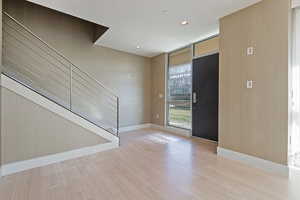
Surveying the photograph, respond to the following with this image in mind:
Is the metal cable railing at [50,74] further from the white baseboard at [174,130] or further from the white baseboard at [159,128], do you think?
the white baseboard at [174,130]

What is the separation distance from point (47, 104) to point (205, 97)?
3.59m

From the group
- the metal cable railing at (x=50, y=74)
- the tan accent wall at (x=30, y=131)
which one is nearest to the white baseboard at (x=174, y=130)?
the metal cable railing at (x=50, y=74)

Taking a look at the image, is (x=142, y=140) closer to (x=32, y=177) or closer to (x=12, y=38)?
(x=32, y=177)

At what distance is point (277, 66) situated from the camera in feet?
7.59

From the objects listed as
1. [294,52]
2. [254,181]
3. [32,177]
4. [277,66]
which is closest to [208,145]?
[254,181]

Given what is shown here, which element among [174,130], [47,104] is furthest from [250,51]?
[47,104]

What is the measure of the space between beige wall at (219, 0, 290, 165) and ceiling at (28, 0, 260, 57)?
328mm

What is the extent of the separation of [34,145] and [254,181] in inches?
136

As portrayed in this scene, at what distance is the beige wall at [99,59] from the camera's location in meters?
3.82

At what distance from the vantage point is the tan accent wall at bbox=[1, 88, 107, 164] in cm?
234

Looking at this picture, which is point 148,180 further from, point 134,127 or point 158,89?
point 158,89

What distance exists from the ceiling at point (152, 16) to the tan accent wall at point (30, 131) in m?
1.73

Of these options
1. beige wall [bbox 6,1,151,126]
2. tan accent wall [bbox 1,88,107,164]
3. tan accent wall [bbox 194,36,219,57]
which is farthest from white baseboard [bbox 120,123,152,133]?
tan accent wall [bbox 194,36,219,57]

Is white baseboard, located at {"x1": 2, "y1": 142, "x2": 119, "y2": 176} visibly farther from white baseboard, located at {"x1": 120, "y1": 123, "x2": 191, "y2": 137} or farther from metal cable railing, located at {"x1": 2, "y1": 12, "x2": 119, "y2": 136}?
white baseboard, located at {"x1": 120, "y1": 123, "x2": 191, "y2": 137}
